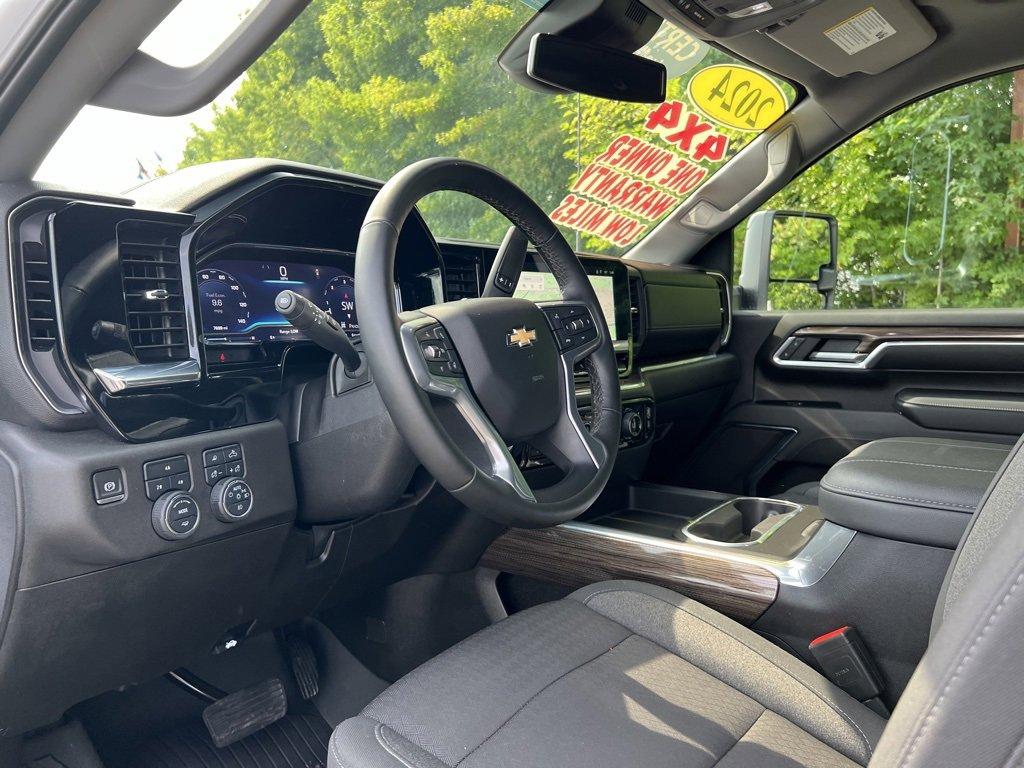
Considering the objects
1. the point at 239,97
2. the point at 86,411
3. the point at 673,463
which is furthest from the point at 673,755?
the point at 673,463

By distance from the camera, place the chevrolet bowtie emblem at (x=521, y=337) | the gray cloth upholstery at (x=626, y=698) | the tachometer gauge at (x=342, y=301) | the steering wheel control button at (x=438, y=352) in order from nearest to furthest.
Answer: the gray cloth upholstery at (x=626, y=698)
the steering wheel control button at (x=438, y=352)
the chevrolet bowtie emblem at (x=521, y=337)
the tachometer gauge at (x=342, y=301)

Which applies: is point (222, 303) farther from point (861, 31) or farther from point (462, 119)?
point (861, 31)

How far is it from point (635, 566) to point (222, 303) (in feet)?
2.92

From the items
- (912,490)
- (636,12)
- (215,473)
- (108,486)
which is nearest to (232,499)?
(215,473)

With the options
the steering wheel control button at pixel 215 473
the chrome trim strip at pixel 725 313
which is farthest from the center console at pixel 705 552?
the chrome trim strip at pixel 725 313

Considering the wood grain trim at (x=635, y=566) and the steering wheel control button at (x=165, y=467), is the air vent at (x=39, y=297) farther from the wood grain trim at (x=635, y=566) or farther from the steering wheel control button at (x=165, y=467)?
the wood grain trim at (x=635, y=566)

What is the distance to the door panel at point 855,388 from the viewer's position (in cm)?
229

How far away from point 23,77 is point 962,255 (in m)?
2.28

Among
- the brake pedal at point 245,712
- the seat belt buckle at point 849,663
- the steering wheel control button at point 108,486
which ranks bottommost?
the brake pedal at point 245,712

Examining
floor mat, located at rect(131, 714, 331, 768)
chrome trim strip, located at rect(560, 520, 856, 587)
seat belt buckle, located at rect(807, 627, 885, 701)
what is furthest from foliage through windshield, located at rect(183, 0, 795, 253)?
floor mat, located at rect(131, 714, 331, 768)

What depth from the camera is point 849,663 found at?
1400mm

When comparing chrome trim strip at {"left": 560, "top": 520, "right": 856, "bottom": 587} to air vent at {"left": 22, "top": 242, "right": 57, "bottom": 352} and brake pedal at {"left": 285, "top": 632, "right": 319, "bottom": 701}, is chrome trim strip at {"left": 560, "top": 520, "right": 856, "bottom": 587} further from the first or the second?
air vent at {"left": 22, "top": 242, "right": 57, "bottom": 352}

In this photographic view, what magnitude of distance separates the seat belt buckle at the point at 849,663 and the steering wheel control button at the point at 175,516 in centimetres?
101

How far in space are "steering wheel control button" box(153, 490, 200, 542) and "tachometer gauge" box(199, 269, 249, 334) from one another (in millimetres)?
271
